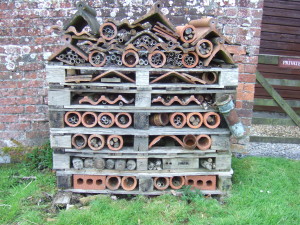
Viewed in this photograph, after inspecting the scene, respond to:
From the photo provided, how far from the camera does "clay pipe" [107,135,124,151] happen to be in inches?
145

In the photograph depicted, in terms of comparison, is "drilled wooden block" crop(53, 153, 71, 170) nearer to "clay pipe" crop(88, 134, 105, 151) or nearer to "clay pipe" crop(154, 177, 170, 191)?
"clay pipe" crop(88, 134, 105, 151)

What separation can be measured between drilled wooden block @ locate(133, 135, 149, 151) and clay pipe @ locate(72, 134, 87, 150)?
0.61 metres

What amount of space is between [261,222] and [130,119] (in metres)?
1.84

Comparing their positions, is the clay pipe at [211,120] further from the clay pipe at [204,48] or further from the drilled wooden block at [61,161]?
the drilled wooden block at [61,161]

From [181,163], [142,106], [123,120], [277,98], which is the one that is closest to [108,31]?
[142,106]

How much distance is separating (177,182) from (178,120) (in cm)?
82

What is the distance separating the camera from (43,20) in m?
4.62

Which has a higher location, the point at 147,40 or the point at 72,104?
the point at 147,40

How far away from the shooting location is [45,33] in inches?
183

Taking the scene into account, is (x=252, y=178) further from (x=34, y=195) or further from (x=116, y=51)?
(x=34, y=195)

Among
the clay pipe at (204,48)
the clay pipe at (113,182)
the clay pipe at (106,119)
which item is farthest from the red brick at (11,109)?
the clay pipe at (204,48)

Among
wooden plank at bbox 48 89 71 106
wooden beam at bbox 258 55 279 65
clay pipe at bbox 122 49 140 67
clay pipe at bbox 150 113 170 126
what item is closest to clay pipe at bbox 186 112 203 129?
clay pipe at bbox 150 113 170 126

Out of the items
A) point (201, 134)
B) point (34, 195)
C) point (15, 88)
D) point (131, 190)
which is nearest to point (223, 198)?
point (201, 134)

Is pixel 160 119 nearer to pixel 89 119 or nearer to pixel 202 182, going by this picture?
pixel 89 119
